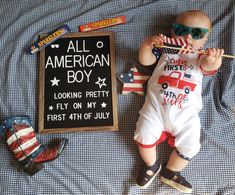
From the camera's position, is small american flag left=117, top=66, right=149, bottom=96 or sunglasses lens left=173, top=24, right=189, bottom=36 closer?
sunglasses lens left=173, top=24, right=189, bottom=36

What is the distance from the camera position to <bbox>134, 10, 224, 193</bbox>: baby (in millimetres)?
1182

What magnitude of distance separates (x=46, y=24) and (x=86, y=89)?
1.22ft

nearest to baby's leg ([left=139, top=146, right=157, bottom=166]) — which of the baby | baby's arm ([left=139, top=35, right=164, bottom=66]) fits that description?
the baby

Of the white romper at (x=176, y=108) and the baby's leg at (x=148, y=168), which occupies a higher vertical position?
the white romper at (x=176, y=108)

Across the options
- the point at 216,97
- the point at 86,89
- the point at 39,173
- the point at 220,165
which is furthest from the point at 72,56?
the point at 220,165

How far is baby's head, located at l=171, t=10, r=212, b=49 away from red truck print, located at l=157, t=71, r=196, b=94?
0.13 meters

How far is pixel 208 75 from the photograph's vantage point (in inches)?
50.3

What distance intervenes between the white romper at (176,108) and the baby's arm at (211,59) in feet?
0.11

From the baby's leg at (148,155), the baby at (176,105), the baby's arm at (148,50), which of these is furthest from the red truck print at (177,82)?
the baby's leg at (148,155)

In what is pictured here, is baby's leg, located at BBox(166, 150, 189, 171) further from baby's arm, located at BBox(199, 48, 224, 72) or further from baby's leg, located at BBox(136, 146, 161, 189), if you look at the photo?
baby's arm, located at BBox(199, 48, 224, 72)

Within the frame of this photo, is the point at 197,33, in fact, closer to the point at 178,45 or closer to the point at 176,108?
the point at 178,45

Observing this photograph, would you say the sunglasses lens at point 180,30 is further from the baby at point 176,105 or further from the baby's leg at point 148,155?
the baby's leg at point 148,155

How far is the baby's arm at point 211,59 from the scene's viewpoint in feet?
3.76

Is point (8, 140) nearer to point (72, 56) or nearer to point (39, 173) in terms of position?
point (39, 173)
